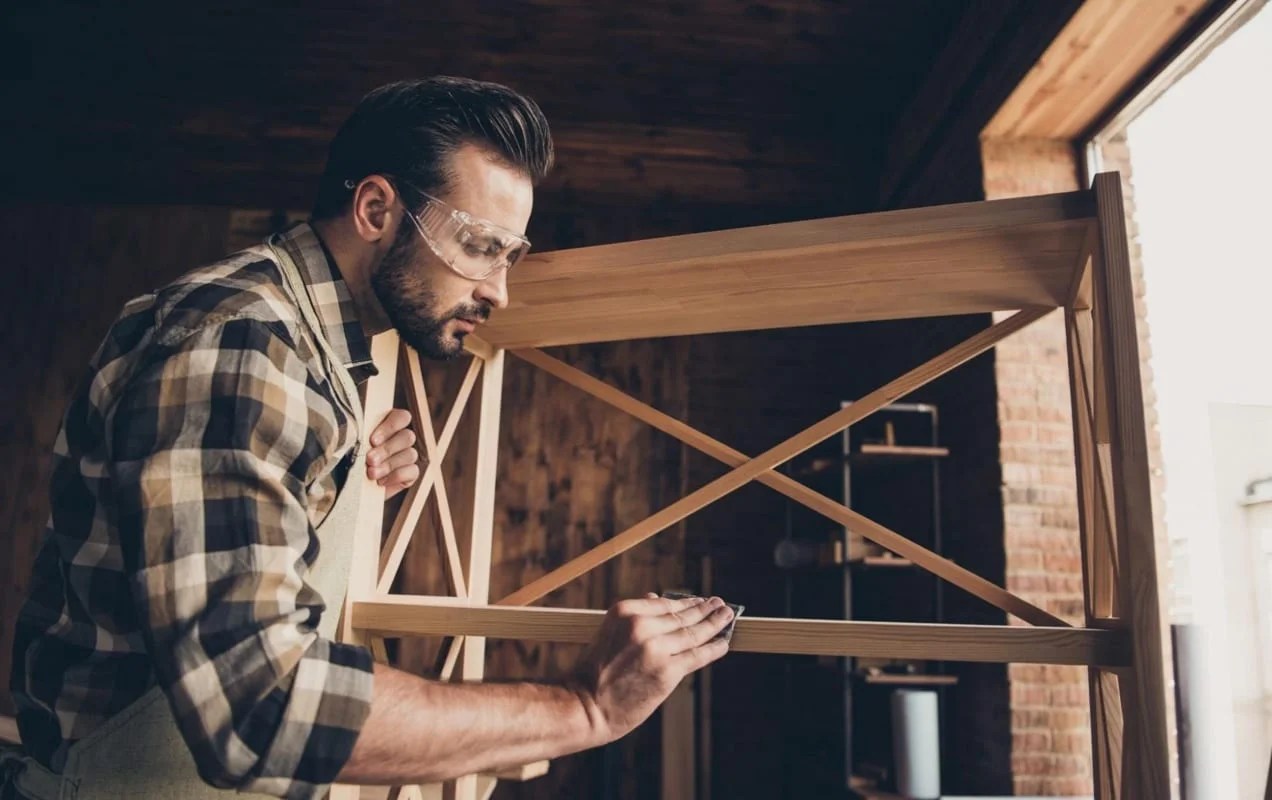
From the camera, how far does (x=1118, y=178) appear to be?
148 centimetres

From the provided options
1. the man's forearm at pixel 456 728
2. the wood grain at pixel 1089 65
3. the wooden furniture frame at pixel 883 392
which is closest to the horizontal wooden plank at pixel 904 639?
the wooden furniture frame at pixel 883 392

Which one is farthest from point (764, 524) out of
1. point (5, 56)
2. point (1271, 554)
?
point (5, 56)

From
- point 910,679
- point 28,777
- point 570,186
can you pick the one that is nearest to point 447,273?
point 28,777

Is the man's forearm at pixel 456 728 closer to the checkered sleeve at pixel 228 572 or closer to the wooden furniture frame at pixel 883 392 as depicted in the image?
the checkered sleeve at pixel 228 572

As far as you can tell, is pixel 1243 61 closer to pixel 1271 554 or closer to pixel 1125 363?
pixel 1271 554

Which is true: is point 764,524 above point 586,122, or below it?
below

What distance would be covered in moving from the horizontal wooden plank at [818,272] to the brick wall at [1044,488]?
156 centimetres

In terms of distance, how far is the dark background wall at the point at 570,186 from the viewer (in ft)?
14.2

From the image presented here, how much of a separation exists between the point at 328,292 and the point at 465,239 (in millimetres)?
228

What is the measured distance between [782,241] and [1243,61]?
1.89 metres

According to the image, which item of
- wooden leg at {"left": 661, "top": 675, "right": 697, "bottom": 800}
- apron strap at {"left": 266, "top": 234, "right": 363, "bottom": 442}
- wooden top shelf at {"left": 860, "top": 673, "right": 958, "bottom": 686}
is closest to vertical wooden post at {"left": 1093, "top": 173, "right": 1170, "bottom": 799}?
apron strap at {"left": 266, "top": 234, "right": 363, "bottom": 442}

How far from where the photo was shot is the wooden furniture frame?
4.76ft

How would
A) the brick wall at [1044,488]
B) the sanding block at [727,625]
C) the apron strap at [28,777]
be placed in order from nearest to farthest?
the apron strap at [28,777] < the sanding block at [727,625] < the brick wall at [1044,488]

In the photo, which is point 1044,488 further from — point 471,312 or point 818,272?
point 471,312
